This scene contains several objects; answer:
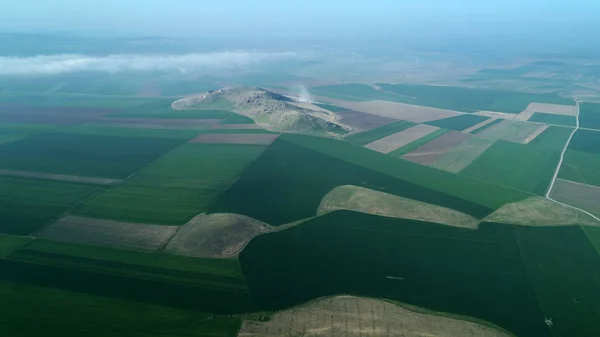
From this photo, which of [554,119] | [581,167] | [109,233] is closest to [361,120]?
[581,167]

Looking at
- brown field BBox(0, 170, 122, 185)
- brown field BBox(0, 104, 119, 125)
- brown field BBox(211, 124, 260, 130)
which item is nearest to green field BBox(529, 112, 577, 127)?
brown field BBox(211, 124, 260, 130)

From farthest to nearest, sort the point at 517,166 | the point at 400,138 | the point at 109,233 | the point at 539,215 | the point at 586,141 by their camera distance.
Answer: the point at 400,138, the point at 586,141, the point at 517,166, the point at 539,215, the point at 109,233

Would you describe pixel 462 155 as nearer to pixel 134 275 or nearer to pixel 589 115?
pixel 589 115

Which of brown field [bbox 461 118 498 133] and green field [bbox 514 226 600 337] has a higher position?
brown field [bbox 461 118 498 133]

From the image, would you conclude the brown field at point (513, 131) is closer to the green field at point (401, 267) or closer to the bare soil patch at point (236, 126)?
the green field at point (401, 267)

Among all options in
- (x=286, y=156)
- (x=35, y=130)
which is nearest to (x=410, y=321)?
(x=286, y=156)

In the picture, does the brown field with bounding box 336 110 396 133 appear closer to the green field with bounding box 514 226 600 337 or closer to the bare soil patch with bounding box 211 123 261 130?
the bare soil patch with bounding box 211 123 261 130

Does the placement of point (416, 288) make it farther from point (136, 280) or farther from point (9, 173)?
point (9, 173)
